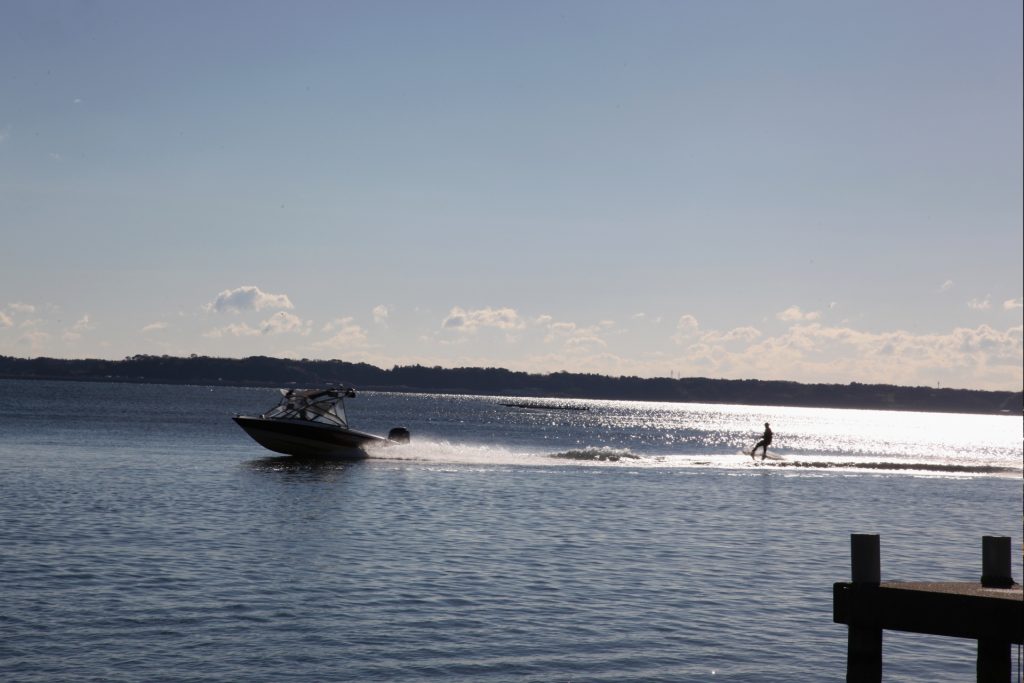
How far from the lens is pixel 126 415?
135125 mm

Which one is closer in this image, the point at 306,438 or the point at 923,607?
the point at 923,607

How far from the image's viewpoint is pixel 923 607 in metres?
12.3

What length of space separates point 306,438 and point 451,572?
37.8 meters

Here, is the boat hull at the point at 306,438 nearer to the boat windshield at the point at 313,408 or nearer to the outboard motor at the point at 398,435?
the boat windshield at the point at 313,408

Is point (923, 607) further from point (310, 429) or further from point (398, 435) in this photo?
point (398, 435)

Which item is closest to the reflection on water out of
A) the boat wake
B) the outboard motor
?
the boat wake

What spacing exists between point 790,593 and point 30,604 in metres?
16.5

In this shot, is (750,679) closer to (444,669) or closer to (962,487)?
(444,669)

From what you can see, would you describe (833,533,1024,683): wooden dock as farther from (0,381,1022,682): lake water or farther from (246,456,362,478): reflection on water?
(246,456,362,478): reflection on water

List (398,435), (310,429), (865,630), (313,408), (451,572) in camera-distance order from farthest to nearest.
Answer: (398,435) < (313,408) < (310,429) < (451,572) < (865,630)

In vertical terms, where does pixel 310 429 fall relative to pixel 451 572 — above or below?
above

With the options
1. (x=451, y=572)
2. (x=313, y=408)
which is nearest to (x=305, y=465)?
(x=313, y=408)

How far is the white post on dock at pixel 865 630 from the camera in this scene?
508 inches

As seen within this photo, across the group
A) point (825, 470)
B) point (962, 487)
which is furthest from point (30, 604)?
point (825, 470)
